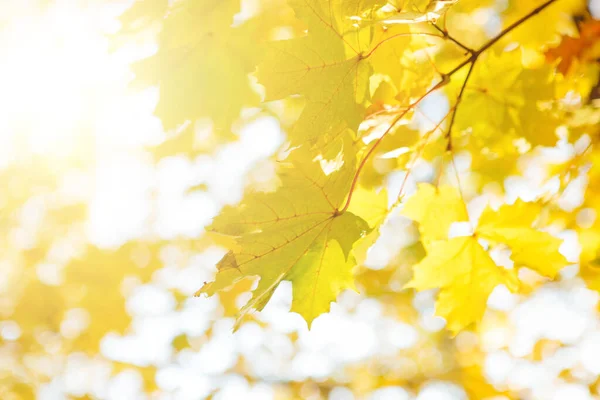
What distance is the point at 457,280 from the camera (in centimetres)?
141

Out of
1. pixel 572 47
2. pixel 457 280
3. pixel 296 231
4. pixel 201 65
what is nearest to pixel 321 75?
pixel 296 231

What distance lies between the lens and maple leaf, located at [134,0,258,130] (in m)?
1.21

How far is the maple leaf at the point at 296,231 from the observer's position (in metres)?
0.92

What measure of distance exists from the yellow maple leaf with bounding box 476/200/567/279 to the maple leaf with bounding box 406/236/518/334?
79 millimetres

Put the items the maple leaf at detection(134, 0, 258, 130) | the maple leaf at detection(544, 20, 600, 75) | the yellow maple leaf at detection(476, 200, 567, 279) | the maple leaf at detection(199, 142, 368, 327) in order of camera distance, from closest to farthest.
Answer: the maple leaf at detection(199, 142, 368, 327) < the maple leaf at detection(134, 0, 258, 130) < the yellow maple leaf at detection(476, 200, 567, 279) < the maple leaf at detection(544, 20, 600, 75)

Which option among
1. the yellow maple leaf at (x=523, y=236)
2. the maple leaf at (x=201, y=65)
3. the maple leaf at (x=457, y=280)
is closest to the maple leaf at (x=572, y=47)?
the yellow maple leaf at (x=523, y=236)

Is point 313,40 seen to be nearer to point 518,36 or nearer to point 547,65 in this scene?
point 547,65

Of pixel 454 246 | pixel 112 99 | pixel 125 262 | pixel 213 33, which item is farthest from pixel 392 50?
pixel 125 262

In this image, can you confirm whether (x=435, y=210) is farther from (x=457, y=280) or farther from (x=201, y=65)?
(x=201, y=65)

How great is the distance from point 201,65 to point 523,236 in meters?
1.22

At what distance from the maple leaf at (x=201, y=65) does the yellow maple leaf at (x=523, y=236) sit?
95cm

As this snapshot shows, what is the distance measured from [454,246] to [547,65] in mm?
813

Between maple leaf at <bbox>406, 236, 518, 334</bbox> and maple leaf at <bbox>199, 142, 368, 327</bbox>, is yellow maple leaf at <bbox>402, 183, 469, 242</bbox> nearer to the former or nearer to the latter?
maple leaf at <bbox>406, 236, 518, 334</bbox>

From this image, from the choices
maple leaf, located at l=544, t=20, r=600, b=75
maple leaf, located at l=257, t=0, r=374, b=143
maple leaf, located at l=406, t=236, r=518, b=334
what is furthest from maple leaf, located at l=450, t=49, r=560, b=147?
maple leaf, located at l=257, t=0, r=374, b=143
